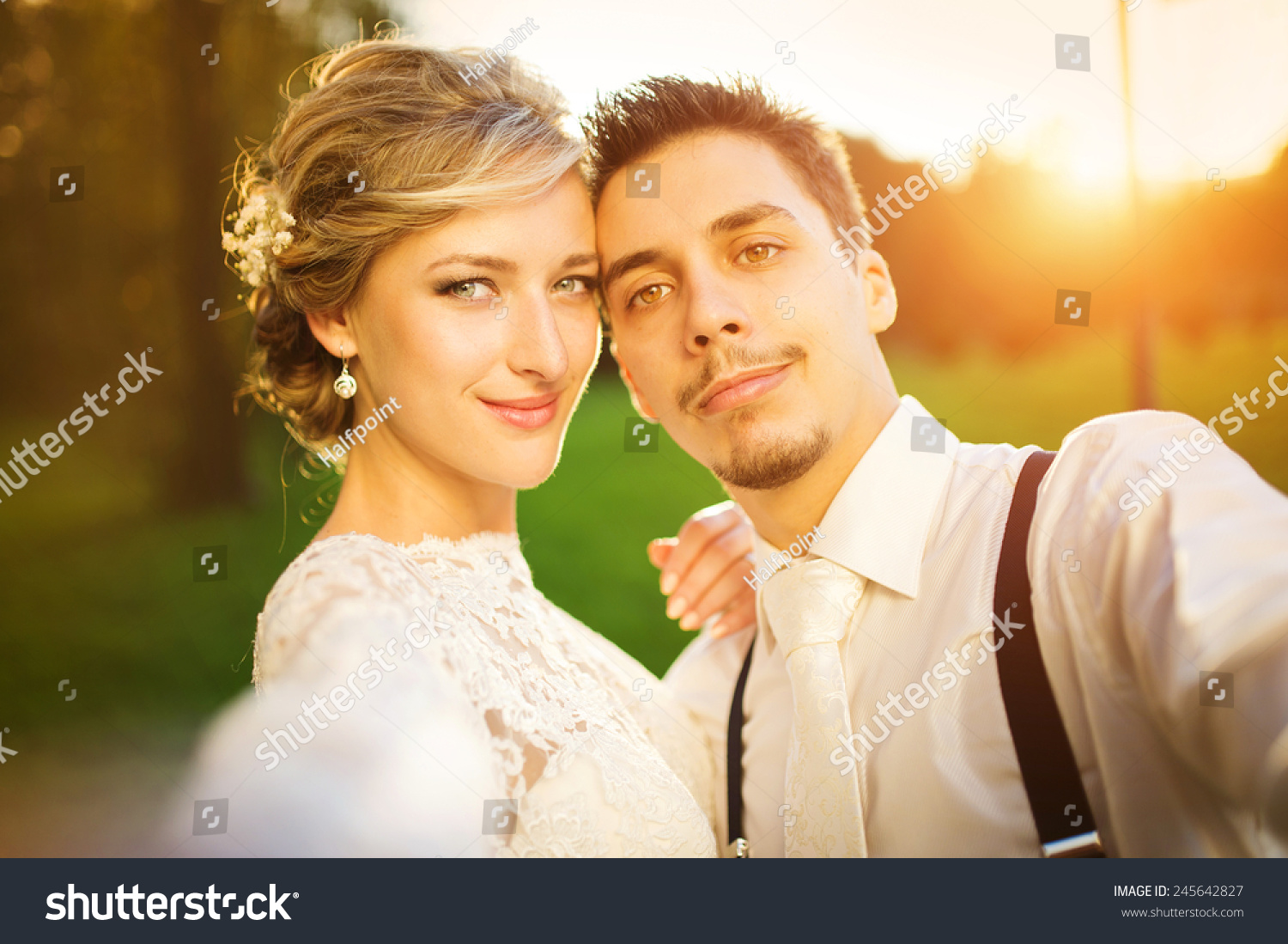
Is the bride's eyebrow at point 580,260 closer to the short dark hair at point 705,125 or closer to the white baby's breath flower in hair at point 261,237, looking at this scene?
the short dark hair at point 705,125

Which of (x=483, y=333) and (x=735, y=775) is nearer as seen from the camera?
(x=483, y=333)

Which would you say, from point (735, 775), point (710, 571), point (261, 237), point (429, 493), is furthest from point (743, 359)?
point (261, 237)

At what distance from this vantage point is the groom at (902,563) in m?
1.34

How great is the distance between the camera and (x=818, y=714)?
153 centimetres

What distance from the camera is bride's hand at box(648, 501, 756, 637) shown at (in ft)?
6.70

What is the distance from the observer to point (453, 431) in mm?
1689

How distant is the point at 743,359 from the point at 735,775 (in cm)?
92

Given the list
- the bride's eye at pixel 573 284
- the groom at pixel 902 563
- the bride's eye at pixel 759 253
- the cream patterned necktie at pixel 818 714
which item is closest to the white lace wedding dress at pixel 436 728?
the cream patterned necktie at pixel 818 714

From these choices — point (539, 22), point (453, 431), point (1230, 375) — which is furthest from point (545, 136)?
point (1230, 375)

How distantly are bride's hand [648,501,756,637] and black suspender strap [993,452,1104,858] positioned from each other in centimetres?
69

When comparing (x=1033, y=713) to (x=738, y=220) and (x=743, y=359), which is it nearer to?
(x=743, y=359)

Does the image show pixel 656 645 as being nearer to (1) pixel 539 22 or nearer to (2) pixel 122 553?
(2) pixel 122 553

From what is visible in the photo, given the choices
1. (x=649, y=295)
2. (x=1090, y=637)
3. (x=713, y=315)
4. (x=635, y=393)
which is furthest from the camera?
(x=635, y=393)
